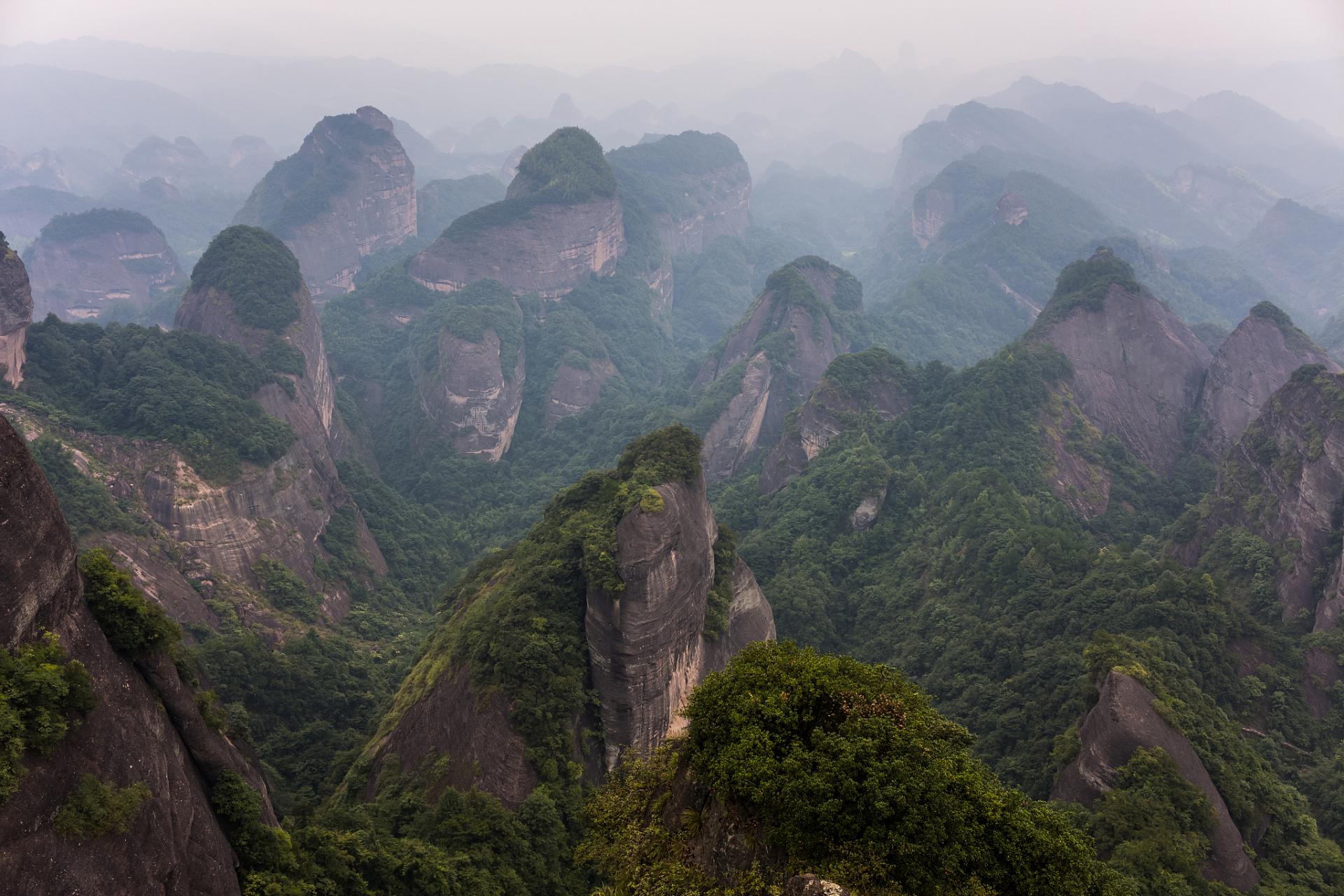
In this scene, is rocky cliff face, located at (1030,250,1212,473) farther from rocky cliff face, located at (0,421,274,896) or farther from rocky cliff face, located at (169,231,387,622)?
rocky cliff face, located at (0,421,274,896)

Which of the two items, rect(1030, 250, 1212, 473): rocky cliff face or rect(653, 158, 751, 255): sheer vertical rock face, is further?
rect(653, 158, 751, 255): sheer vertical rock face

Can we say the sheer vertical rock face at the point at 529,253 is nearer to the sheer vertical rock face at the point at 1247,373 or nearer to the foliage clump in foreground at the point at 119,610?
the sheer vertical rock face at the point at 1247,373

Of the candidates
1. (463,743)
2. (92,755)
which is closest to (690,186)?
(463,743)

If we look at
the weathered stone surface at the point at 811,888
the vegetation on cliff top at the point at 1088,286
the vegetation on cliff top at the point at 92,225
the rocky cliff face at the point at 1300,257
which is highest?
the weathered stone surface at the point at 811,888

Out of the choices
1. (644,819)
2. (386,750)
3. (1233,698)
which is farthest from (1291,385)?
(386,750)

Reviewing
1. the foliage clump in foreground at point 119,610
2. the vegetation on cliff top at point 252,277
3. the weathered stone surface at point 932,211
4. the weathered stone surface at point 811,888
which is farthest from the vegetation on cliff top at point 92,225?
the weathered stone surface at point 932,211

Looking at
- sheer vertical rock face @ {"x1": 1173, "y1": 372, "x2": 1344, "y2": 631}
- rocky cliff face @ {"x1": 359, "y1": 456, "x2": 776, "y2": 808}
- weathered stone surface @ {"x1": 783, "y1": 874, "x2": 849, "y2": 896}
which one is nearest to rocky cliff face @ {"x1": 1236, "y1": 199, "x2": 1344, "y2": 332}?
sheer vertical rock face @ {"x1": 1173, "y1": 372, "x2": 1344, "y2": 631}

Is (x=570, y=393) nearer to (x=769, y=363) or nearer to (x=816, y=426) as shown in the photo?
(x=769, y=363)
